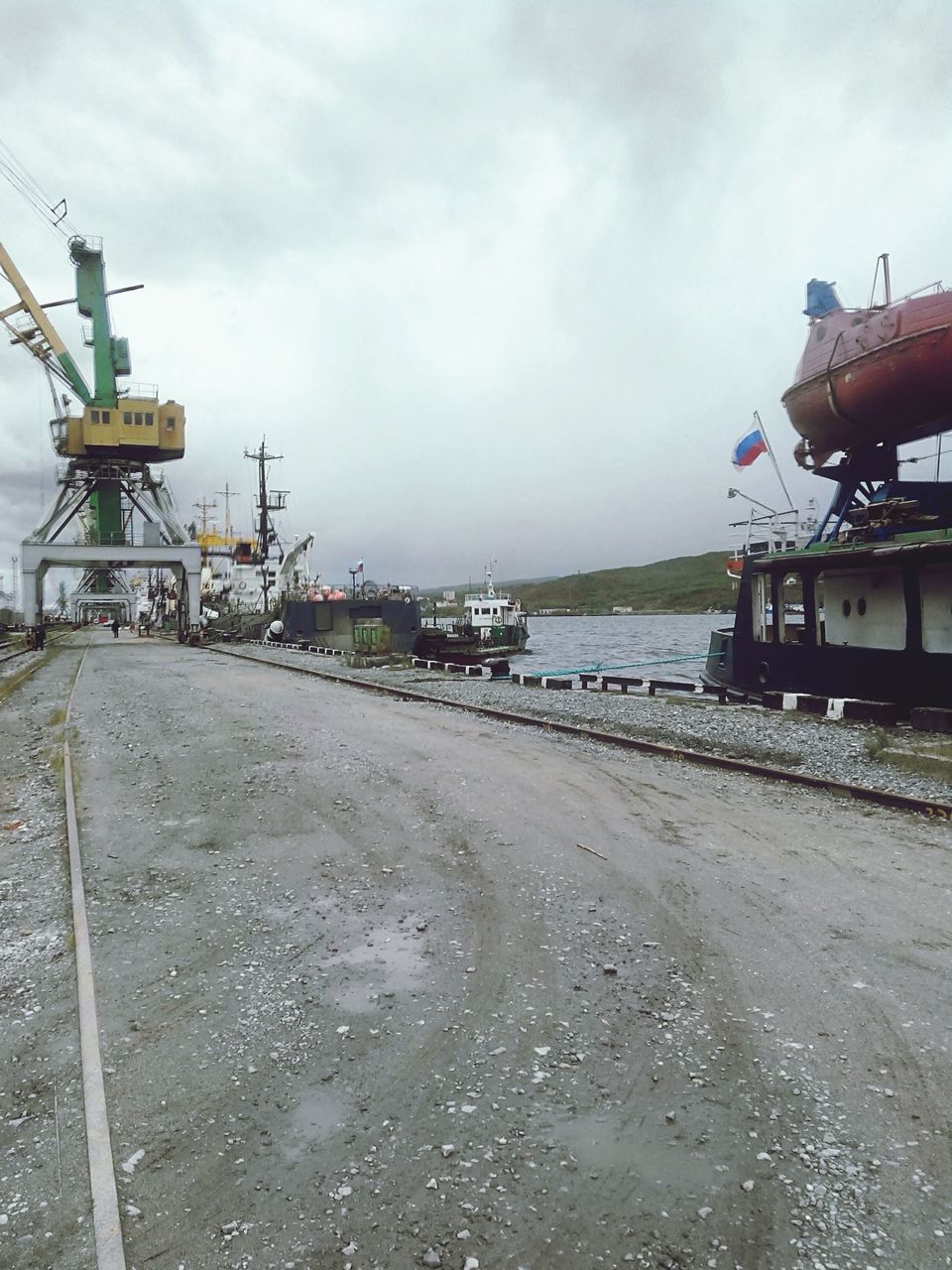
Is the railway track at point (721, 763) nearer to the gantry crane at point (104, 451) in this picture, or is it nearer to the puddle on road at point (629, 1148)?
the puddle on road at point (629, 1148)

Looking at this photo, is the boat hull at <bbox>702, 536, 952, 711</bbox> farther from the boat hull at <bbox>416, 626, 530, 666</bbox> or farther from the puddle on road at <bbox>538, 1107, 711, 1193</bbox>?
the boat hull at <bbox>416, 626, 530, 666</bbox>

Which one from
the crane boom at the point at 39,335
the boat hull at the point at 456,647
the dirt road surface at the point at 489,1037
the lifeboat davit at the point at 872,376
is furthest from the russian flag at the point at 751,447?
the crane boom at the point at 39,335

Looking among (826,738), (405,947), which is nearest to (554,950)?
(405,947)

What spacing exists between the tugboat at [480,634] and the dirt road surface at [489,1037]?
128ft

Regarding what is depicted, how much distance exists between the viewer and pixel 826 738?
521 inches

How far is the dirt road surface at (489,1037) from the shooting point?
2.89 m

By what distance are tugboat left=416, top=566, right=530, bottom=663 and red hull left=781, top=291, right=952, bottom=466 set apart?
28330 millimetres

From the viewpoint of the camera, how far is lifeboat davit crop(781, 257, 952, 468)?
1845cm

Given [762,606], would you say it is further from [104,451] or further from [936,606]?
[104,451]

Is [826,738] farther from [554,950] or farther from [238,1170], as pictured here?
[238,1170]

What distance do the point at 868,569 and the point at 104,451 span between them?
48.7m

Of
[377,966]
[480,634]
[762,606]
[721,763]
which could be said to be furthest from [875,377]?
[480,634]

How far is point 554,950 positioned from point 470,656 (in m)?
43.6

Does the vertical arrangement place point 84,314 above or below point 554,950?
above
